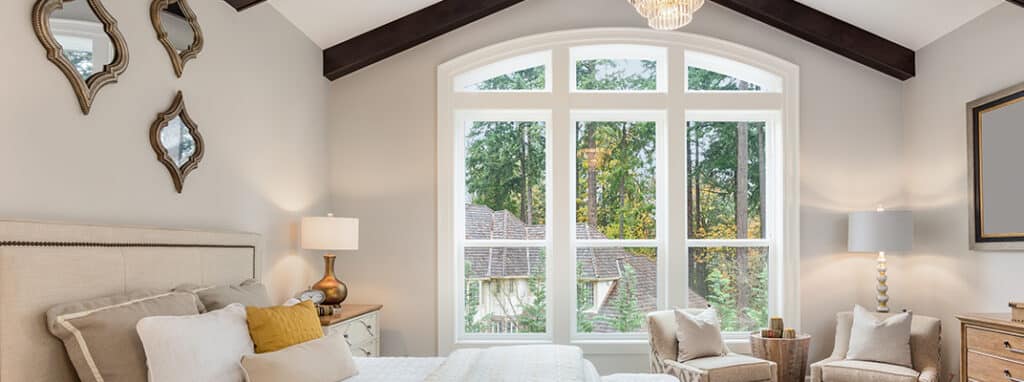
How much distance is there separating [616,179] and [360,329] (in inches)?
85.4

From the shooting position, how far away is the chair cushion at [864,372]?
4.27m

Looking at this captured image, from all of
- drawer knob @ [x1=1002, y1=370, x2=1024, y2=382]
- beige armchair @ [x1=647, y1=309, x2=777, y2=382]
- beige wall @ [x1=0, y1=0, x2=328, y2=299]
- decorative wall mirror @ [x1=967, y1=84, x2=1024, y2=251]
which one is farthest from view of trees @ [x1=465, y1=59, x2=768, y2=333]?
drawer knob @ [x1=1002, y1=370, x2=1024, y2=382]

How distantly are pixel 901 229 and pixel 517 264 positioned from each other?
2.62 m

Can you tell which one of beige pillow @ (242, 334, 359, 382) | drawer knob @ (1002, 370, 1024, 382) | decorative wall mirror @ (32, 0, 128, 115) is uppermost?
decorative wall mirror @ (32, 0, 128, 115)

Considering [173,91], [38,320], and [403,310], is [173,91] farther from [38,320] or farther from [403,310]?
[403,310]

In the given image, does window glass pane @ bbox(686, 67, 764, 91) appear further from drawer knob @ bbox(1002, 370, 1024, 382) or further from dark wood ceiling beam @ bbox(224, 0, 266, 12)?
dark wood ceiling beam @ bbox(224, 0, 266, 12)

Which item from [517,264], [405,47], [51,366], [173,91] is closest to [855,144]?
[517,264]

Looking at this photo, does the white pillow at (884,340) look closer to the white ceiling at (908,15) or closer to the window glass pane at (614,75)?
the white ceiling at (908,15)

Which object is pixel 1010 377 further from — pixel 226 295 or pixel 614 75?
pixel 226 295

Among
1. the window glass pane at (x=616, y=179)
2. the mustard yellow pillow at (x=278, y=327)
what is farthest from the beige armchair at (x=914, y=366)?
the mustard yellow pillow at (x=278, y=327)

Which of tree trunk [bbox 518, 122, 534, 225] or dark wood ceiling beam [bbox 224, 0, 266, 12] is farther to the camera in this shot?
tree trunk [bbox 518, 122, 534, 225]

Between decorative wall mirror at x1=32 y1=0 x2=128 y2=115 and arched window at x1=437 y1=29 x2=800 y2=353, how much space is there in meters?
2.75

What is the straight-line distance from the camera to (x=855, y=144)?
5332 mm

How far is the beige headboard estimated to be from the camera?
2148mm
